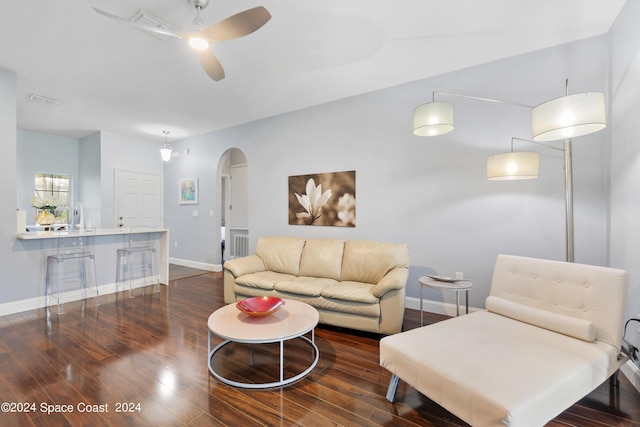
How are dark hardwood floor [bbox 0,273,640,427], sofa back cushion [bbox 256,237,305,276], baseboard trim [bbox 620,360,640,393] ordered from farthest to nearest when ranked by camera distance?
sofa back cushion [bbox 256,237,305,276] → baseboard trim [bbox 620,360,640,393] → dark hardwood floor [bbox 0,273,640,427]

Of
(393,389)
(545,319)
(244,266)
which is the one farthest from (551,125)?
(244,266)

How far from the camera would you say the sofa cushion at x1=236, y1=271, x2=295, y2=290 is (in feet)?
10.7

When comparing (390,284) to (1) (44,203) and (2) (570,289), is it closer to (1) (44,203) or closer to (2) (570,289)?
(2) (570,289)

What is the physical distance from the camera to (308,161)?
4359mm

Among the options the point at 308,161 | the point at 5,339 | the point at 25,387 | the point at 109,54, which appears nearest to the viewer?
the point at 25,387

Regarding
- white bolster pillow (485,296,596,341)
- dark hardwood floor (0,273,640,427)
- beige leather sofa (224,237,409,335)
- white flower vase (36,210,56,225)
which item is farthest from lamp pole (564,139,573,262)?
white flower vase (36,210,56,225)

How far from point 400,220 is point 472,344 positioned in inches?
78.4

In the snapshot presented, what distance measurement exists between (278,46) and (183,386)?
2971 mm

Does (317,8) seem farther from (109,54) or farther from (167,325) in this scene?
(167,325)

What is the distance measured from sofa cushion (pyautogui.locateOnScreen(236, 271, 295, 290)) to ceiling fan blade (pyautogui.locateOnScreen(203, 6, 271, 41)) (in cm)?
242

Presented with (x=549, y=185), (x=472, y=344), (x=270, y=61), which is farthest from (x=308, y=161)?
(x=472, y=344)

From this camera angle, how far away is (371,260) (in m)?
3.25

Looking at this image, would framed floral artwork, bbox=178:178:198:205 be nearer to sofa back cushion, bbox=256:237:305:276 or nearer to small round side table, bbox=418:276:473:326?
sofa back cushion, bbox=256:237:305:276

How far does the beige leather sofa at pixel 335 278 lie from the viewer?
2.70m
